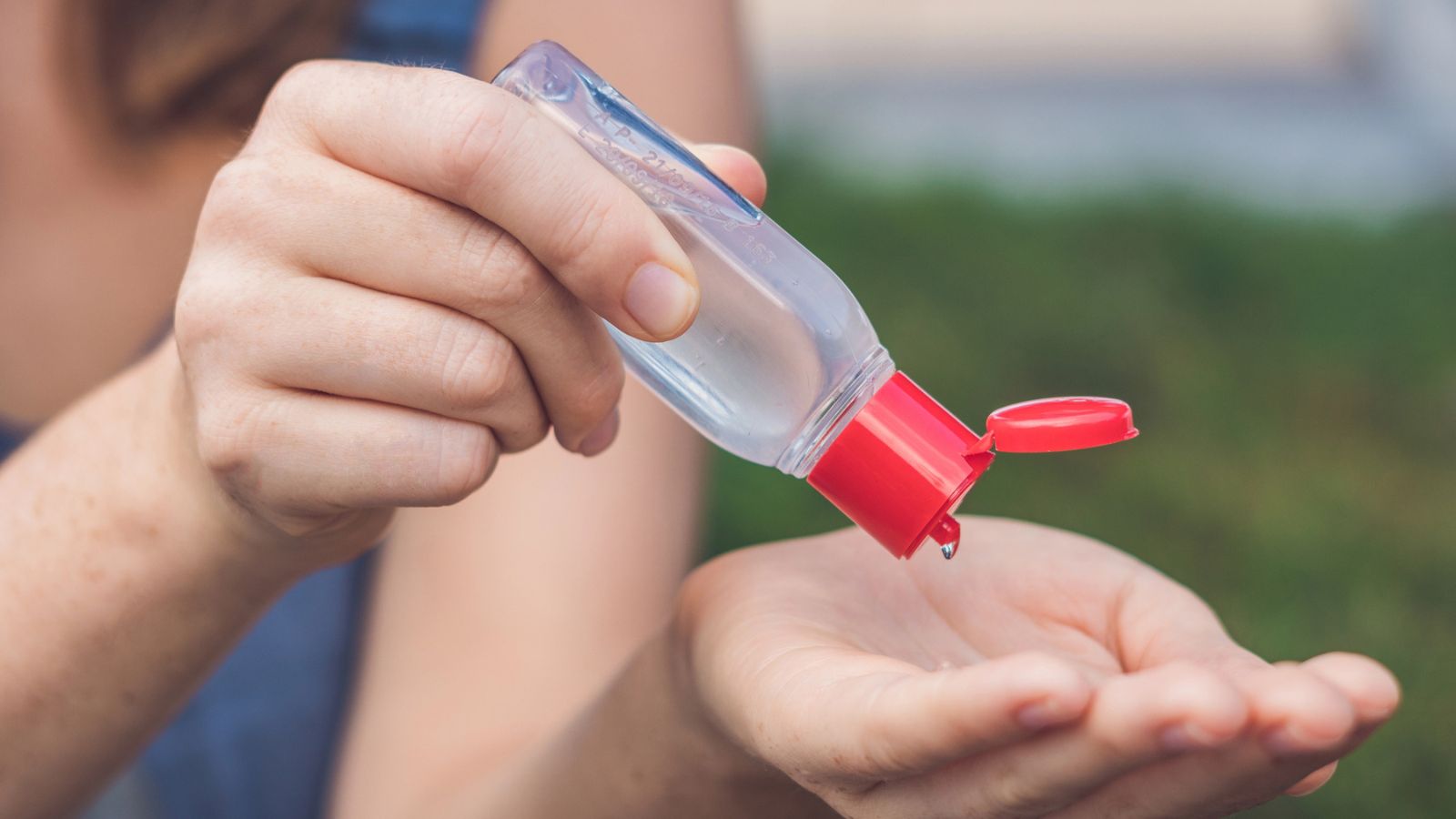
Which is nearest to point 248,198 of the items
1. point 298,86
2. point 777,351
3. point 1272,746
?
point 298,86

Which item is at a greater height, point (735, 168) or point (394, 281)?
point (735, 168)

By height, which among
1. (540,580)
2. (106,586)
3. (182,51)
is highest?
(182,51)

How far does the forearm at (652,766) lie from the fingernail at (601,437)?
0.70 feet

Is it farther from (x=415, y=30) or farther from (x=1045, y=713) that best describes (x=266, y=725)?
(x=1045, y=713)

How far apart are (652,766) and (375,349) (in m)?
0.57

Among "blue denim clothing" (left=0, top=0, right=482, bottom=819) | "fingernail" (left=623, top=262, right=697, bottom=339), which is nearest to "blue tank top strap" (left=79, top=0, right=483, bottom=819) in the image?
"blue denim clothing" (left=0, top=0, right=482, bottom=819)

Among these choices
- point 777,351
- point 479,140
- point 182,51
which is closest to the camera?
point 479,140

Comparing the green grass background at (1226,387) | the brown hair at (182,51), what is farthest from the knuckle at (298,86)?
the green grass background at (1226,387)

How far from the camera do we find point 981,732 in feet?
2.58

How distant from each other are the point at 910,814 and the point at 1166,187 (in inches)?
150

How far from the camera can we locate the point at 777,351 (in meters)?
1.15

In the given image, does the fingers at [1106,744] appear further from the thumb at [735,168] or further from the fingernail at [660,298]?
the thumb at [735,168]

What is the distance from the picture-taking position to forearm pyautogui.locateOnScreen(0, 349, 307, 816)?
45.8 inches

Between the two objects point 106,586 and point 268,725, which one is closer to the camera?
point 106,586
